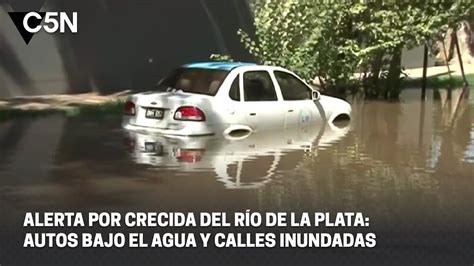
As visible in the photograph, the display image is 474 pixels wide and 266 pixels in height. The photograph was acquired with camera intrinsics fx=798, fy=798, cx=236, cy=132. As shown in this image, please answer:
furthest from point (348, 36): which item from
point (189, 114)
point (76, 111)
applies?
point (189, 114)

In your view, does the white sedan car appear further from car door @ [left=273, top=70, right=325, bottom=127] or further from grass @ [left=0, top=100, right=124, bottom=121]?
grass @ [left=0, top=100, right=124, bottom=121]

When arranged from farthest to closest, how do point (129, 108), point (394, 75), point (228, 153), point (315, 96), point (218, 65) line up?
point (394, 75), point (315, 96), point (218, 65), point (129, 108), point (228, 153)

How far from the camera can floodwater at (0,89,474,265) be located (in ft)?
19.8

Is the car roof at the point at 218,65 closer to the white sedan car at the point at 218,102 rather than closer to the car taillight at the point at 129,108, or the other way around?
the white sedan car at the point at 218,102

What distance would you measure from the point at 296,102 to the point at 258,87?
0.51 m

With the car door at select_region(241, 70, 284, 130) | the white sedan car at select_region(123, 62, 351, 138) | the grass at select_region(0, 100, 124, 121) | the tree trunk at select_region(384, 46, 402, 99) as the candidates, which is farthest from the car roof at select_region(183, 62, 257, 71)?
the tree trunk at select_region(384, 46, 402, 99)

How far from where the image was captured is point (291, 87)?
8.38 m

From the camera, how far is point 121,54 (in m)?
8.86

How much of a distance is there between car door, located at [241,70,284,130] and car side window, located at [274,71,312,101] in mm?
97

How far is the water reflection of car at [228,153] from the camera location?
281 inches

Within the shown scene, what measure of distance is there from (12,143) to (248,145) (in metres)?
2.30

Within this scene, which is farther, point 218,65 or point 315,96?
point 315,96

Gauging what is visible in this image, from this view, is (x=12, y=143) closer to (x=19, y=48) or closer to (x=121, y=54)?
(x=19, y=48)

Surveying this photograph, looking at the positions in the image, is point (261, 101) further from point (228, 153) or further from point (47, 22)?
point (47, 22)
